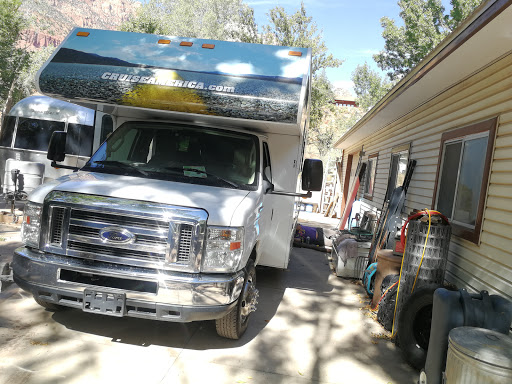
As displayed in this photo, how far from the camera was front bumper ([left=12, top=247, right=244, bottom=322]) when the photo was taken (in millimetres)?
3355

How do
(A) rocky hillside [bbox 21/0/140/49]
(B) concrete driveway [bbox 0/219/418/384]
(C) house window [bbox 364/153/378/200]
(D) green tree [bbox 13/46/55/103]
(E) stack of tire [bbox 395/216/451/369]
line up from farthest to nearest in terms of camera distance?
1. (A) rocky hillside [bbox 21/0/140/49]
2. (D) green tree [bbox 13/46/55/103]
3. (C) house window [bbox 364/153/378/200]
4. (E) stack of tire [bbox 395/216/451/369]
5. (B) concrete driveway [bbox 0/219/418/384]

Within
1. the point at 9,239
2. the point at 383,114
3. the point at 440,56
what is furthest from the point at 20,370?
Result: the point at 383,114

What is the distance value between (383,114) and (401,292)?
540 centimetres

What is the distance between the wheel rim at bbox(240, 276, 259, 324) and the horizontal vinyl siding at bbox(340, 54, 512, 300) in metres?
2.39

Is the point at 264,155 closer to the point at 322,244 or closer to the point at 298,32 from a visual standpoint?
the point at 322,244

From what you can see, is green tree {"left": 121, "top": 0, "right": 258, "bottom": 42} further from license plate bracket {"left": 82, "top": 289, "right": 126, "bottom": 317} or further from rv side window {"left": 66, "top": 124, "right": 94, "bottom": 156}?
license plate bracket {"left": 82, "top": 289, "right": 126, "bottom": 317}

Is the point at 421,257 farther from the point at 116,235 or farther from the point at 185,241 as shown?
the point at 116,235

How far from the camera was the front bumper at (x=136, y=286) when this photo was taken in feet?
11.0

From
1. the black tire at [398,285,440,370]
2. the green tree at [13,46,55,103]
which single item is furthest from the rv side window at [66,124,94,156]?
the green tree at [13,46,55,103]

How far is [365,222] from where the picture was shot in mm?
9414

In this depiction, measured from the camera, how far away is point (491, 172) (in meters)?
4.46

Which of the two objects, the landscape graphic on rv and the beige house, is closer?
the beige house

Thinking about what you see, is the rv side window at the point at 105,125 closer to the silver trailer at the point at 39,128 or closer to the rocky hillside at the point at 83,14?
the silver trailer at the point at 39,128

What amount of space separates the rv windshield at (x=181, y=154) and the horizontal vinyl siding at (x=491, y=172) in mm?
2502
